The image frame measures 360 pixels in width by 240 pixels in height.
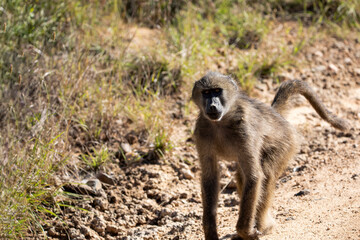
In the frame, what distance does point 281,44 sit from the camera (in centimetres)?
757

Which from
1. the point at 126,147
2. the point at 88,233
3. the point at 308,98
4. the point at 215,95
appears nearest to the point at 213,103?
the point at 215,95

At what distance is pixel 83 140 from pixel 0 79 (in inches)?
46.6

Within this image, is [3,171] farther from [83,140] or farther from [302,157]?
[302,157]

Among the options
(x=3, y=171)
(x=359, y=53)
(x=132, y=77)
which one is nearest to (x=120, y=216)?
(x=3, y=171)

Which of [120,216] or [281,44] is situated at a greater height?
[281,44]

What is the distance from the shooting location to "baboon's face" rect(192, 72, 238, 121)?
405 cm

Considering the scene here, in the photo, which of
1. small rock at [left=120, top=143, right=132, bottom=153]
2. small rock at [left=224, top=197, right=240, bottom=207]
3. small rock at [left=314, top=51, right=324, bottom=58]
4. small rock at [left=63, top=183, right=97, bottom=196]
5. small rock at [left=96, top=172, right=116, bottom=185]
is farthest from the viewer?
small rock at [left=314, top=51, right=324, bottom=58]

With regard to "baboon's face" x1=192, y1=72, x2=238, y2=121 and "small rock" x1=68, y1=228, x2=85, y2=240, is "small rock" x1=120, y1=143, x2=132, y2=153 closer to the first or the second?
"small rock" x1=68, y1=228, x2=85, y2=240

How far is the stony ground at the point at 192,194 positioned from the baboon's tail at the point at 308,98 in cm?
54

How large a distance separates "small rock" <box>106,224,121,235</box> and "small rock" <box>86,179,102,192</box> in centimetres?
50

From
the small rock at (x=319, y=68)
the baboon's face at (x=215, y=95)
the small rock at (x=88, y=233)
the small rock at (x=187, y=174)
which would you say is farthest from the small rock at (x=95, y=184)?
the small rock at (x=319, y=68)

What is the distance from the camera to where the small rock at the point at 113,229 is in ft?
15.4

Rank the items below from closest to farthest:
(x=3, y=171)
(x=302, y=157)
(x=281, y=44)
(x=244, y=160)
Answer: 1. (x=244, y=160)
2. (x=3, y=171)
3. (x=302, y=157)
4. (x=281, y=44)

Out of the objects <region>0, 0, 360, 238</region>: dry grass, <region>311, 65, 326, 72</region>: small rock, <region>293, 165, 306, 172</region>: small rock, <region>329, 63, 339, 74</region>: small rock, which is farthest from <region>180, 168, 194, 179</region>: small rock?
<region>329, 63, 339, 74</region>: small rock
